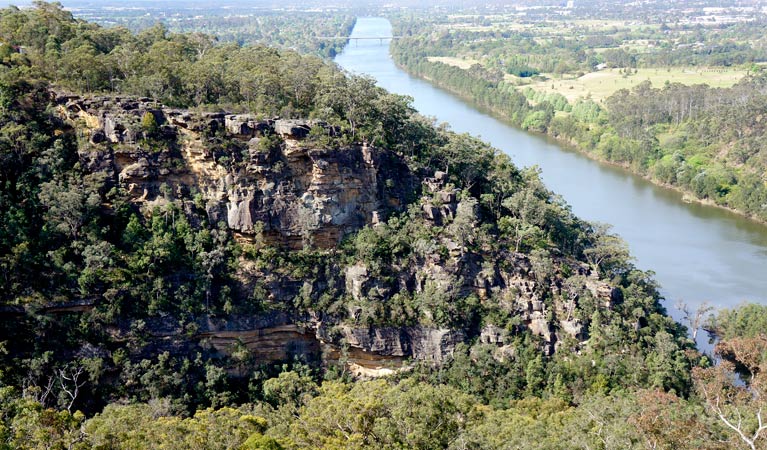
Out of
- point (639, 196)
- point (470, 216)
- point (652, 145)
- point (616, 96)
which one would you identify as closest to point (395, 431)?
point (470, 216)

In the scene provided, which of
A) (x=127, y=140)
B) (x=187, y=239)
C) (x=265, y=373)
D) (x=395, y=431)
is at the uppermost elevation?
(x=127, y=140)

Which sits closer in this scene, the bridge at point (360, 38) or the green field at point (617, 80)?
the green field at point (617, 80)

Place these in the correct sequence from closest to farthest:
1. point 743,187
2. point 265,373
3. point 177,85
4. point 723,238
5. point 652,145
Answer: point 265,373
point 177,85
point 723,238
point 743,187
point 652,145

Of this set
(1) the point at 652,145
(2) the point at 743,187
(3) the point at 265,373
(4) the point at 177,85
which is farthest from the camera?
(1) the point at 652,145

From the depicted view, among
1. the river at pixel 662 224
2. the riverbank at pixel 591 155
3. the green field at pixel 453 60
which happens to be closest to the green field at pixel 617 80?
the riverbank at pixel 591 155

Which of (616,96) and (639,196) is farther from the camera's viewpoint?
(616,96)

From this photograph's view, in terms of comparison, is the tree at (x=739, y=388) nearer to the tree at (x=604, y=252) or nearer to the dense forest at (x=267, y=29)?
the tree at (x=604, y=252)

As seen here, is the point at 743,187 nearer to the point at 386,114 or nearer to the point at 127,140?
the point at 386,114

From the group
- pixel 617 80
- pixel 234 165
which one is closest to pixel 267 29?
pixel 617 80
